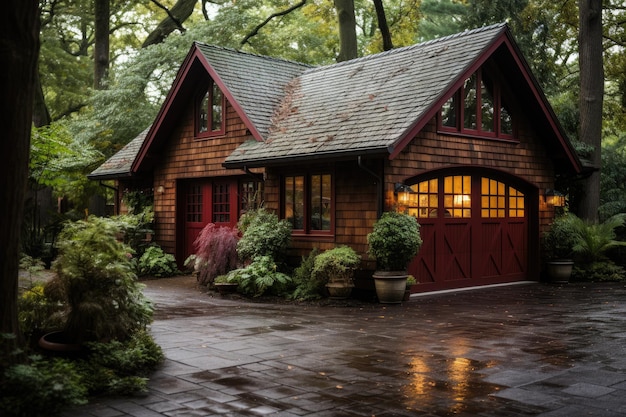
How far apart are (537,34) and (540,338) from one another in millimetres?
20626

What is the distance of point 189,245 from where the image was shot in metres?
19.3

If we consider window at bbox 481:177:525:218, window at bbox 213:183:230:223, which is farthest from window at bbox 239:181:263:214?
window at bbox 481:177:525:218

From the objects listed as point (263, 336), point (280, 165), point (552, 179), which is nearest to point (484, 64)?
point (552, 179)

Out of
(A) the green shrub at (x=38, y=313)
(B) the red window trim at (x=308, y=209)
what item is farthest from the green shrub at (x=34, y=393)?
(B) the red window trim at (x=308, y=209)

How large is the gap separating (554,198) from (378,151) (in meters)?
6.68

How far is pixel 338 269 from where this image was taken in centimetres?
1309

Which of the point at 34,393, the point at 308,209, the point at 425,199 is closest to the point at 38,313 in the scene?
the point at 34,393

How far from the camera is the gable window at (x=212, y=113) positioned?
18.1 m

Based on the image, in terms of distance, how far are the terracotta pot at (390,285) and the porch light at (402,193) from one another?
142cm

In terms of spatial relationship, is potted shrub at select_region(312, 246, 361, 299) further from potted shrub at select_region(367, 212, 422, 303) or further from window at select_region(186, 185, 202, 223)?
window at select_region(186, 185, 202, 223)

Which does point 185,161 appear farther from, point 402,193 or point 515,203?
point 515,203

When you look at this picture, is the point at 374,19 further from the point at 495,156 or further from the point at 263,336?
the point at 263,336

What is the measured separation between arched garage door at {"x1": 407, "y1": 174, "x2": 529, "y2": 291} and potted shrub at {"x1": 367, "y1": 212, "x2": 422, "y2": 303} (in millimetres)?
1030

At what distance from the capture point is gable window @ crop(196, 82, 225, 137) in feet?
59.4
